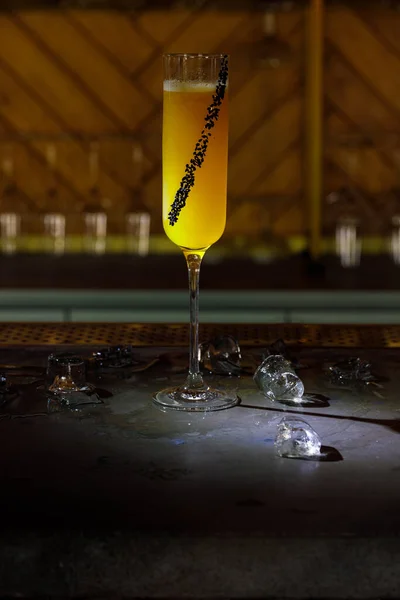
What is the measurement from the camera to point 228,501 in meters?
0.39

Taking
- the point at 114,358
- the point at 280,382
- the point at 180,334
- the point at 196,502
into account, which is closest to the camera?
the point at 196,502

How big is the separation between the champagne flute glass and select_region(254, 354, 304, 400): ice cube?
0.02m

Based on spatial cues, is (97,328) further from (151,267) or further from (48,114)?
(48,114)

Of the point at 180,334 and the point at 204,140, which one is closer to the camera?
the point at 204,140

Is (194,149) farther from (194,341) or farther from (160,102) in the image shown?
(160,102)

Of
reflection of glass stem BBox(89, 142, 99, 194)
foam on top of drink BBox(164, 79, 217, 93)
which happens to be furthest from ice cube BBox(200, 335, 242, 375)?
reflection of glass stem BBox(89, 142, 99, 194)

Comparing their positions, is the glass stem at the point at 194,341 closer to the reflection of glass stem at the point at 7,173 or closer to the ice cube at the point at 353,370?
the ice cube at the point at 353,370

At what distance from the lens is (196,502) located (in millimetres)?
394

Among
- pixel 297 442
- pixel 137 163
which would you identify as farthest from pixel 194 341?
pixel 137 163

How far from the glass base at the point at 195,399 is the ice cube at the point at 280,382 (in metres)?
0.02

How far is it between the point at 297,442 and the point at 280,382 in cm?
11

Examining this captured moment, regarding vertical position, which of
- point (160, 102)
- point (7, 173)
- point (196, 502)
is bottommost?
point (196, 502)

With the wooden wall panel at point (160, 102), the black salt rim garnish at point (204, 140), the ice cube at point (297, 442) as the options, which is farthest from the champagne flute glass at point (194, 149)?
the wooden wall panel at point (160, 102)

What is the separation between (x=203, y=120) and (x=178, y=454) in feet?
0.79
